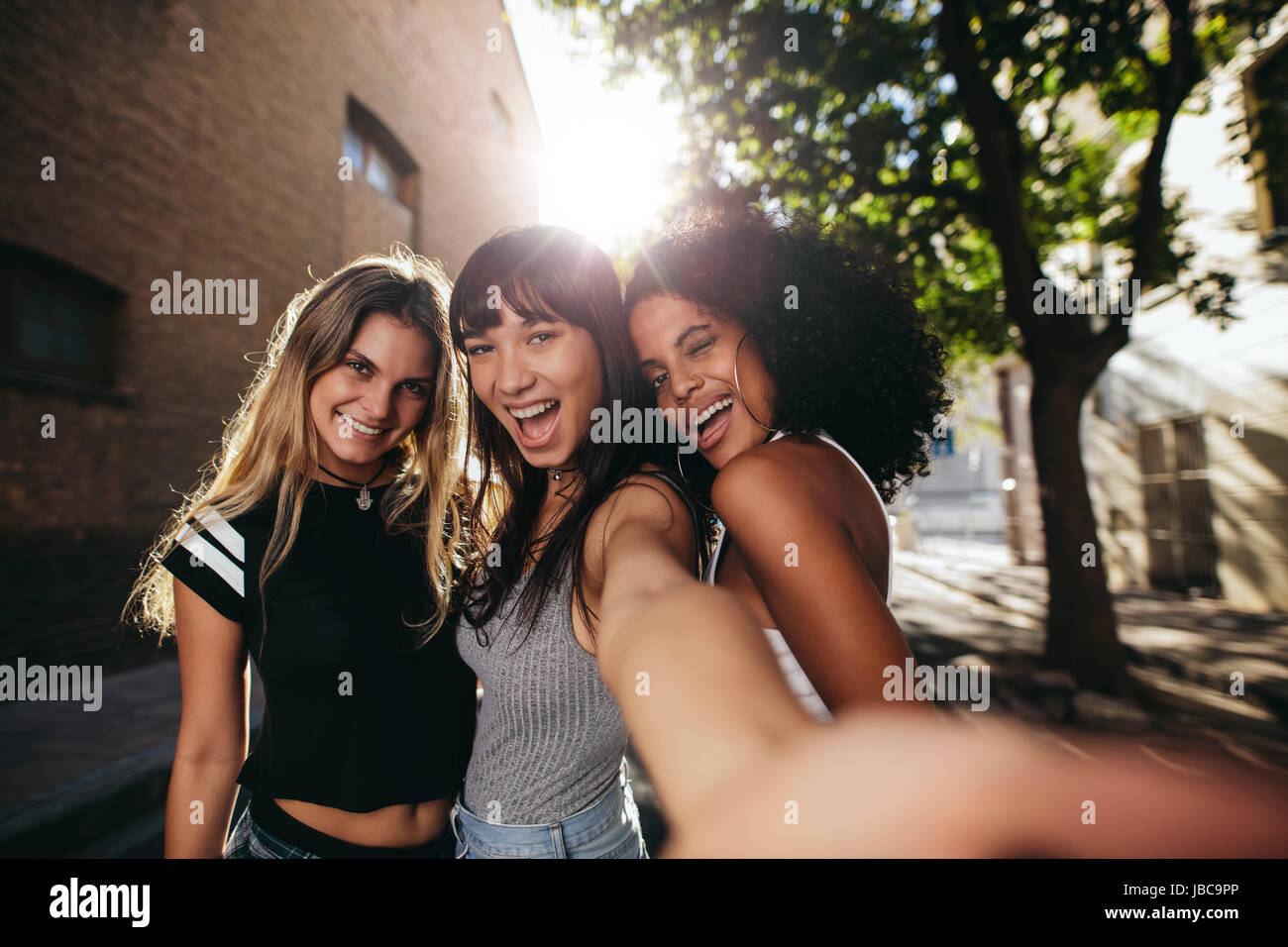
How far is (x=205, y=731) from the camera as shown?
5.02 ft

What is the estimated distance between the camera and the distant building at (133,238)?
5.64m

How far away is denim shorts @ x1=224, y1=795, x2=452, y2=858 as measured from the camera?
4.78ft

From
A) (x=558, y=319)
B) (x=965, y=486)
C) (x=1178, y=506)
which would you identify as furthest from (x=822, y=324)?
(x=965, y=486)

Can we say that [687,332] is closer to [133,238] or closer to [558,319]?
[558,319]

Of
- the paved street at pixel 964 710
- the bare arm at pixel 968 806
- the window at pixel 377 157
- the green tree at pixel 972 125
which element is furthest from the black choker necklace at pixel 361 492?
the window at pixel 377 157

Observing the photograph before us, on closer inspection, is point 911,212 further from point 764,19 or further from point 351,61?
point 351,61

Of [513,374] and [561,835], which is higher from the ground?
[513,374]

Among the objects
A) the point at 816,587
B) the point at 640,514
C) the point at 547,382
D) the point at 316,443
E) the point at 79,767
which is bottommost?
the point at 79,767

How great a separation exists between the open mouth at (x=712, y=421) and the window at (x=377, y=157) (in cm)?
1078

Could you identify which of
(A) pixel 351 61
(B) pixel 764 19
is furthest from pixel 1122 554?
(A) pixel 351 61

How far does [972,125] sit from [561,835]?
6.22 meters

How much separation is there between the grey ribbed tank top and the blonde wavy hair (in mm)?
296

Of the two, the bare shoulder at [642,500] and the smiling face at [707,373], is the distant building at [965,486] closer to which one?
the smiling face at [707,373]
